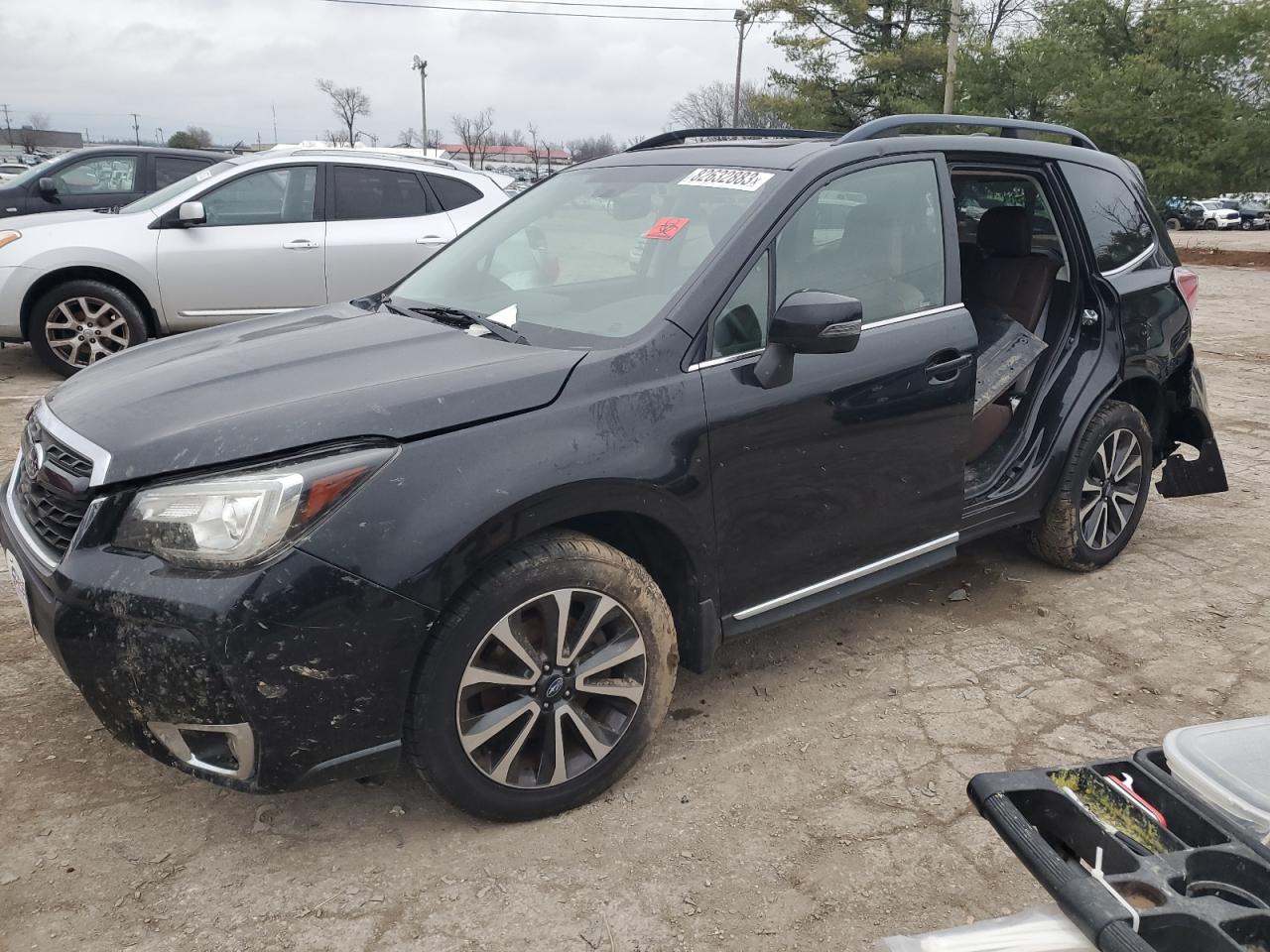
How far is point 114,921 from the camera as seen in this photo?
2.25 meters

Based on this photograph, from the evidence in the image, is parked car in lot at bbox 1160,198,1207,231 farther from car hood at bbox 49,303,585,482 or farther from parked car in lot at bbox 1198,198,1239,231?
car hood at bbox 49,303,585,482

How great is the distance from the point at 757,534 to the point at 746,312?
66 centimetres

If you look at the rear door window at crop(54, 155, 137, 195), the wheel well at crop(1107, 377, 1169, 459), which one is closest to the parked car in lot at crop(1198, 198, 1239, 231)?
the rear door window at crop(54, 155, 137, 195)

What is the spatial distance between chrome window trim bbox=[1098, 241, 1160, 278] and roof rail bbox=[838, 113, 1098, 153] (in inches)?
19.9

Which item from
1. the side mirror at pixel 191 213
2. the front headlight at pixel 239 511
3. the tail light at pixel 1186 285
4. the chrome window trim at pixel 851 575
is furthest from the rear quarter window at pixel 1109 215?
the side mirror at pixel 191 213

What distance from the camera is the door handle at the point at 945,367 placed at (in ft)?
10.8

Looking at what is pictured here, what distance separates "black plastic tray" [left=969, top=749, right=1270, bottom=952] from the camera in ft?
4.08

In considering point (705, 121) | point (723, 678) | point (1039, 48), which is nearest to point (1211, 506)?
point (723, 678)

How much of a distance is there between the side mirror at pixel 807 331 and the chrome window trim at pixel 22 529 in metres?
1.90

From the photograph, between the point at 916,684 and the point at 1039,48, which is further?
the point at 1039,48

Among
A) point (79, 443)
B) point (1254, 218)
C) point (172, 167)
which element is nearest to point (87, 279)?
point (172, 167)

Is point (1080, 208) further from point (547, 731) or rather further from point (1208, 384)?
point (1208, 384)

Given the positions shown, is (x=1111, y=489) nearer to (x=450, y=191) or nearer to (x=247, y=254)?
(x=450, y=191)

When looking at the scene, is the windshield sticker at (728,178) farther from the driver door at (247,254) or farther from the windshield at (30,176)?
the windshield at (30,176)
